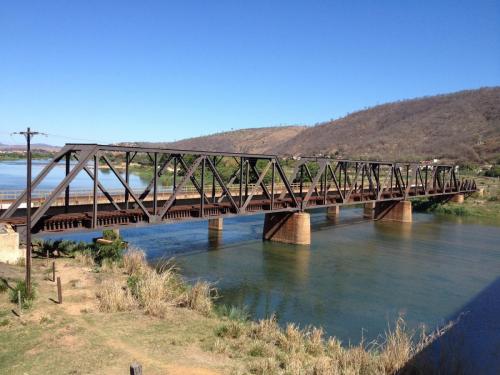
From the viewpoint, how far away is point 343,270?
3172cm

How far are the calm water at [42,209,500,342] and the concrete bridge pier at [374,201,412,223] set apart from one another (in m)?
5.89

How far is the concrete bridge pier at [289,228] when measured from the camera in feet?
129

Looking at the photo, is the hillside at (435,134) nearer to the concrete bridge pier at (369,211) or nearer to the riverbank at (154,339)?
the concrete bridge pier at (369,211)

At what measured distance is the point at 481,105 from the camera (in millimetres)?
170250

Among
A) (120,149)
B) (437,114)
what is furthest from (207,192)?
(437,114)

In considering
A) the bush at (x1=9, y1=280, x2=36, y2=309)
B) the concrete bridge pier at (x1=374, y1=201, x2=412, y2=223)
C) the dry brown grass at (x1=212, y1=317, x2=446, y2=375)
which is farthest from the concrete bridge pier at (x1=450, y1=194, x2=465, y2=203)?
the bush at (x1=9, y1=280, x2=36, y2=309)

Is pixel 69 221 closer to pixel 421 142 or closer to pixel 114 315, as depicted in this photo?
pixel 114 315

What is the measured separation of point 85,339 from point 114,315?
7.55ft

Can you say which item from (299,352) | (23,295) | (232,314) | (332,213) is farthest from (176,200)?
(299,352)

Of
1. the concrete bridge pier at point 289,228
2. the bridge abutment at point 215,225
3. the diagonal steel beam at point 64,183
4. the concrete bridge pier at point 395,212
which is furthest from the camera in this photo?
the concrete bridge pier at point 395,212

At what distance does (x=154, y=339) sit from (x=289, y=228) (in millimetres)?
25616

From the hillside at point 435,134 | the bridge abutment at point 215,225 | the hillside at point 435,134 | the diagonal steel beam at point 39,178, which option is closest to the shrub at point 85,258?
the diagonal steel beam at point 39,178

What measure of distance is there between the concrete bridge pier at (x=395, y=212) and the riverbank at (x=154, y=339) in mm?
40756

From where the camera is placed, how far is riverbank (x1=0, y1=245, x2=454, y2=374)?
1306 cm
